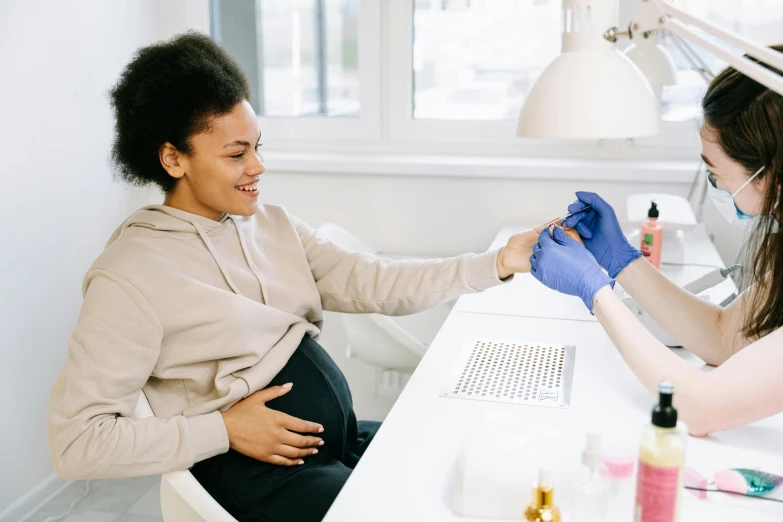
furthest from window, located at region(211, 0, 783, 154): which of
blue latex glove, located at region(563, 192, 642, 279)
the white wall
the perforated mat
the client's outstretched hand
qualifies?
the perforated mat

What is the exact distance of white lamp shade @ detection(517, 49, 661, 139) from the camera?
48.0 inches

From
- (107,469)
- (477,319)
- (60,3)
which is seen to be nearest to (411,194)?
(477,319)

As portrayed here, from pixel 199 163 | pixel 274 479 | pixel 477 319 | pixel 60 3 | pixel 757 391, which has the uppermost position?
pixel 60 3

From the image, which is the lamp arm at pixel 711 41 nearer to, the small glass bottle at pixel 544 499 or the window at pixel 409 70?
the small glass bottle at pixel 544 499

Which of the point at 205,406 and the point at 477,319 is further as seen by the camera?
the point at 477,319

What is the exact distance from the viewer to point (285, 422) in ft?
4.36

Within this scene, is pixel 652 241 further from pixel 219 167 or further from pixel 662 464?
pixel 662 464

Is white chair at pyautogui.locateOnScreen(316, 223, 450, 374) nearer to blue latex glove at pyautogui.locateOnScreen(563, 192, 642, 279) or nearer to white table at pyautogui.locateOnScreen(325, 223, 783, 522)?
white table at pyautogui.locateOnScreen(325, 223, 783, 522)

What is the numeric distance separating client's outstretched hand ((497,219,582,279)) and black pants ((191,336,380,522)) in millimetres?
405

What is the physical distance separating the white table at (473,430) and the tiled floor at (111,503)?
1192 millimetres

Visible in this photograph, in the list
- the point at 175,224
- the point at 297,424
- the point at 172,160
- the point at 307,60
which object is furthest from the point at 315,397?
the point at 307,60

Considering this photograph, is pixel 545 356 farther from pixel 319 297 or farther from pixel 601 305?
pixel 319 297

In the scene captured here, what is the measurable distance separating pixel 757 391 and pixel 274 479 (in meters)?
0.77

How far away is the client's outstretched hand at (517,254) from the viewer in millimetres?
1568
